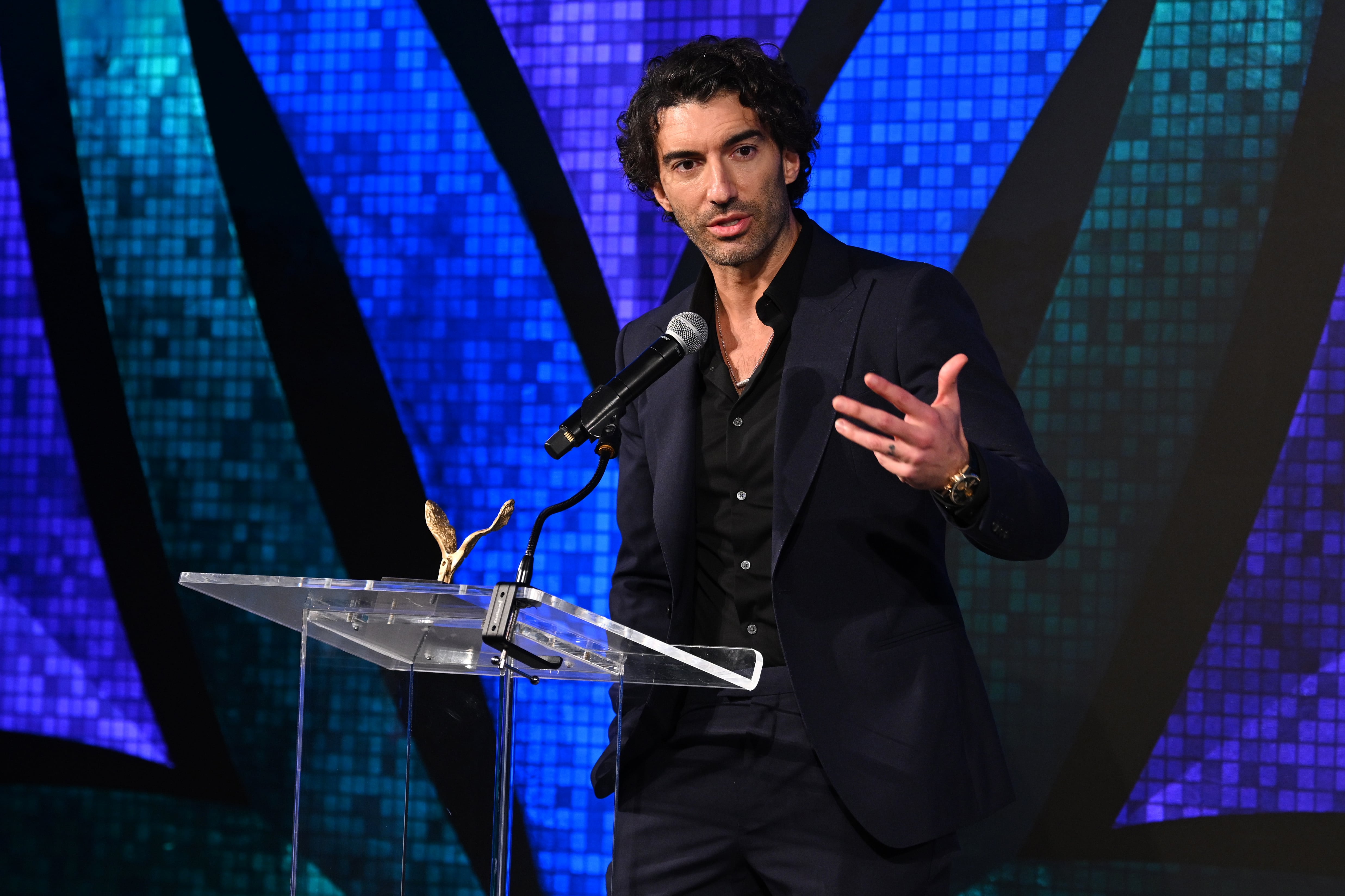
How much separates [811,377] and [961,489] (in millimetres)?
391

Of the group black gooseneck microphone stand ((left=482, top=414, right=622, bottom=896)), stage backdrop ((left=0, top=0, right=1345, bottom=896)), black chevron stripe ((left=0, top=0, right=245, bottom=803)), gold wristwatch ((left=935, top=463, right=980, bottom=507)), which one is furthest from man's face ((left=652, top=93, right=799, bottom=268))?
black chevron stripe ((left=0, top=0, right=245, bottom=803))

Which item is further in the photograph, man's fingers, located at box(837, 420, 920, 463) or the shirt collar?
the shirt collar

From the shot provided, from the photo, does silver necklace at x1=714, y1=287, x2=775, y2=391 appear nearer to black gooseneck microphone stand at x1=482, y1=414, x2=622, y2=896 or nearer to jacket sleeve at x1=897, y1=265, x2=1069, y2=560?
jacket sleeve at x1=897, y1=265, x2=1069, y2=560

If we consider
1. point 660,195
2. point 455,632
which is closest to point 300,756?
point 455,632

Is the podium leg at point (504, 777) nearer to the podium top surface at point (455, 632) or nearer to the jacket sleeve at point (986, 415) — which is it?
the podium top surface at point (455, 632)

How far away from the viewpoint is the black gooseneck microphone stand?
1280 millimetres

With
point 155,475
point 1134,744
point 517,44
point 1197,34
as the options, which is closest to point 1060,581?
point 1134,744

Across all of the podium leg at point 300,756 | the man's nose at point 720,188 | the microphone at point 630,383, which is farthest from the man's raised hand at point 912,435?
the podium leg at point 300,756

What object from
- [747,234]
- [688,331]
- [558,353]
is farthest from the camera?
[558,353]

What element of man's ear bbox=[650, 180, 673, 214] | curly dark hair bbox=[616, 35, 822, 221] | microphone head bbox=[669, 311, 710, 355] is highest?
curly dark hair bbox=[616, 35, 822, 221]

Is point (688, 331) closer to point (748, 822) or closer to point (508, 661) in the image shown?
point (508, 661)

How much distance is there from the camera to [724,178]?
1.82 m

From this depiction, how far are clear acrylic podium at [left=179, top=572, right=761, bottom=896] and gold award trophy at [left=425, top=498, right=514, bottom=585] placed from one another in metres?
0.11

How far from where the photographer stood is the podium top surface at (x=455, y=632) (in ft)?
4.32
